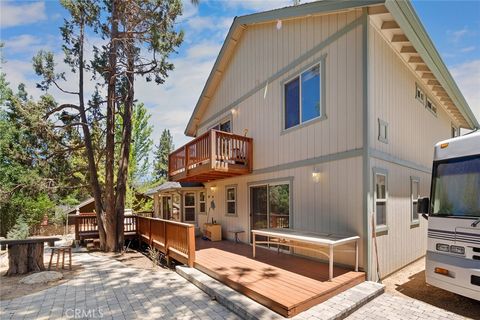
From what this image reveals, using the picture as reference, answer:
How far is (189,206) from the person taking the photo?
1344cm

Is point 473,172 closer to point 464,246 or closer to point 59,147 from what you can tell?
point 464,246

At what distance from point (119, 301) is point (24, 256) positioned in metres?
3.80

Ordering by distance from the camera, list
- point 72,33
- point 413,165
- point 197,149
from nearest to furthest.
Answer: point 413,165
point 197,149
point 72,33

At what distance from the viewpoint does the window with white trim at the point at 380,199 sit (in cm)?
588

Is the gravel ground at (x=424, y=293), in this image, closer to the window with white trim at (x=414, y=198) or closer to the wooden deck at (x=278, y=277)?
the wooden deck at (x=278, y=277)

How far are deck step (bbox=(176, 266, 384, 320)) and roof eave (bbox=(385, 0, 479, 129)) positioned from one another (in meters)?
5.42

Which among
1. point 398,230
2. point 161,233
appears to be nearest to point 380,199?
point 398,230

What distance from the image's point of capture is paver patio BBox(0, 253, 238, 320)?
4.41 m

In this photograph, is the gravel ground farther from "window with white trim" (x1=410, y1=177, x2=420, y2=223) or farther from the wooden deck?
"window with white trim" (x1=410, y1=177, x2=420, y2=223)

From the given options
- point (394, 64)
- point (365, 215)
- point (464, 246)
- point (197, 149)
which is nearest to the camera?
point (464, 246)

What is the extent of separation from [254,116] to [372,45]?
440cm

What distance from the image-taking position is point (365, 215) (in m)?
5.52

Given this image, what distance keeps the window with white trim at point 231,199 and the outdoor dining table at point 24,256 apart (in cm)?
586

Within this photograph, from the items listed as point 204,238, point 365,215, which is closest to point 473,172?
point 365,215
